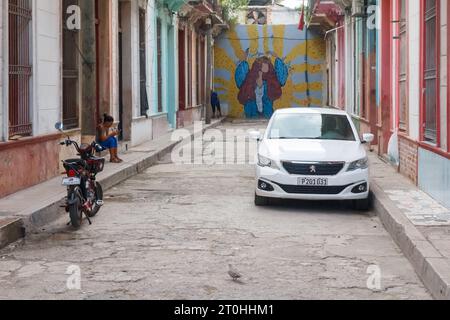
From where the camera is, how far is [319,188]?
10344 mm

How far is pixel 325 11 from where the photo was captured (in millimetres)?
30422

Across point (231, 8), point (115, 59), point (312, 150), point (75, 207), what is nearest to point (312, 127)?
point (312, 150)

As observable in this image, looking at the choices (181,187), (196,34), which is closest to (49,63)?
(181,187)

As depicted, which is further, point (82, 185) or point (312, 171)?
point (312, 171)

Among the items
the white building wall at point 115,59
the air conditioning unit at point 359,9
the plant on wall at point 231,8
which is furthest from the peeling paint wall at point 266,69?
the white building wall at point 115,59

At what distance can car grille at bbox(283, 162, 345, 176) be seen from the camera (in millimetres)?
10328

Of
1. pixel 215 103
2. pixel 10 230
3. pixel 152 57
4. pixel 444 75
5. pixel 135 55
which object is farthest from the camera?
pixel 215 103

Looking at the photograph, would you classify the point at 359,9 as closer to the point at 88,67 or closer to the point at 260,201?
the point at 88,67

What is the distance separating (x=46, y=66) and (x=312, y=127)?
455 centimetres

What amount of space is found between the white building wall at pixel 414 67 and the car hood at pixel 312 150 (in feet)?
4.54

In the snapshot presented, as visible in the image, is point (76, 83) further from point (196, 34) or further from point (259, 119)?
point (259, 119)

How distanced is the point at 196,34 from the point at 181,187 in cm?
2294

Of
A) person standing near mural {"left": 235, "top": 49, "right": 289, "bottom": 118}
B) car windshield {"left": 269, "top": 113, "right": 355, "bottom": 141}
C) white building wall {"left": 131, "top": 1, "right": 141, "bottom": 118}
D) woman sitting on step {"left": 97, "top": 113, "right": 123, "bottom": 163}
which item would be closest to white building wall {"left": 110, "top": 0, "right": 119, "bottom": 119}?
white building wall {"left": 131, "top": 1, "right": 141, "bottom": 118}

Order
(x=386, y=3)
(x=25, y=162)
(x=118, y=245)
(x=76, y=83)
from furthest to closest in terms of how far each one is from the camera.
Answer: (x=386, y=3) < (x=76, y=83) < (x=25, y=162) < (x=118, y=245)
